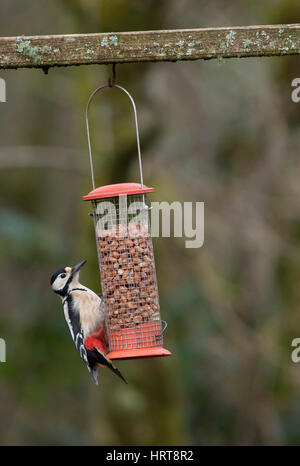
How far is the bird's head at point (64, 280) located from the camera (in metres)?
4.82

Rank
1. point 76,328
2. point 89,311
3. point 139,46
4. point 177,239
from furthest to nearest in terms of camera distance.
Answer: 1. point 177,239
2. point 76,328
3. point 89,311
4. point 139,46

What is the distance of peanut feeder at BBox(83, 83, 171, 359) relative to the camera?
4.06 metres

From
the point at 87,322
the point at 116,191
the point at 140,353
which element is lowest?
the point at 140,353

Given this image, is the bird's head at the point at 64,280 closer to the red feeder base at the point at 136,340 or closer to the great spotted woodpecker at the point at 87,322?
the great spotted woodpecker at the point at 87,322

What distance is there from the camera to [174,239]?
27.7 ft

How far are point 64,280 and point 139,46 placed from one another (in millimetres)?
2114

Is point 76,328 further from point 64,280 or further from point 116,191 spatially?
point 116,191

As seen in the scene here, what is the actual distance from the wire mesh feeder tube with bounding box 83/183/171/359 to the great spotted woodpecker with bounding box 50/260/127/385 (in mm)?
310

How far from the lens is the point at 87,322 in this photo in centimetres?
461

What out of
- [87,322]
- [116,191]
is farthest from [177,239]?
[116,191]

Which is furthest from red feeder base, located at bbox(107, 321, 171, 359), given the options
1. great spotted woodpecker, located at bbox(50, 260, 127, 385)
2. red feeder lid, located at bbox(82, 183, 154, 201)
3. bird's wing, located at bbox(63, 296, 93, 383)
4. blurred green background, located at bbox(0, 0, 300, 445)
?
blurred green background, located at bbox(0, 0, 300, 445)

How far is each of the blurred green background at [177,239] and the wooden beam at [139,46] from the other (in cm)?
348

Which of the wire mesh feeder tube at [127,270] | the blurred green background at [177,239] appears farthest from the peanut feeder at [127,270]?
the blurred green background at [177,239]
